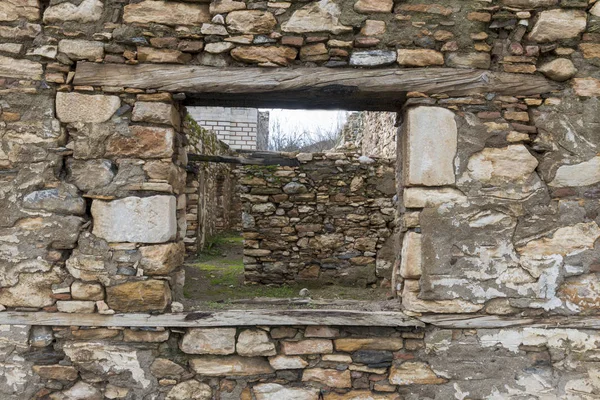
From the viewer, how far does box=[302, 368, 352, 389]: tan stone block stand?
242cm

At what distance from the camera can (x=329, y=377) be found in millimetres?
2428

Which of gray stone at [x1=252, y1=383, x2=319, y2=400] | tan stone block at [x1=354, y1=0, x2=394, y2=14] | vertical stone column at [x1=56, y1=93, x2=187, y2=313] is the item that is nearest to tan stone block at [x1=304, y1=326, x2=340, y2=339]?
gray stone at [x1=252, y1=383, x2=319, y2=400]

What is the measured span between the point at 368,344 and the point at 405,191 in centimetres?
100

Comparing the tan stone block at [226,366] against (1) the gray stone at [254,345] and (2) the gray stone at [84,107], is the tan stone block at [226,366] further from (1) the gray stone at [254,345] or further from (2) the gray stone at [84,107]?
(2) the gray stone at [84,107]

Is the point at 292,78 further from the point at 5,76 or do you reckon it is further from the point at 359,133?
the point at 359,133

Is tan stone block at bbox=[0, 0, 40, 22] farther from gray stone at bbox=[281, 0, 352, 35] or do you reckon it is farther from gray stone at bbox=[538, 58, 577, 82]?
gray stone at bbox=[538, 58, 577, 82]

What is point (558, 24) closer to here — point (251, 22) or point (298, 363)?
point (251, 22)

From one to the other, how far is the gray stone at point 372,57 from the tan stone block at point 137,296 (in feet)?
5.95

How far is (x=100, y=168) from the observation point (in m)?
2.33

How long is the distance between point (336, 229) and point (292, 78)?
3273 mm

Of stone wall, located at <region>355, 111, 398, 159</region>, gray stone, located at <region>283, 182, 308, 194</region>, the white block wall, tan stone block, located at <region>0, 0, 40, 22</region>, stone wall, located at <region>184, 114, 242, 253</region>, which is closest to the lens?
tan stone block, located at <region>0, 0, 40, 22</region>

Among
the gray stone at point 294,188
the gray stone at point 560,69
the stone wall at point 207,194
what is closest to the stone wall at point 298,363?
the gray stone at point 560,69

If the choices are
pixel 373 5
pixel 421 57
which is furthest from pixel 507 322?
pixel 373 5

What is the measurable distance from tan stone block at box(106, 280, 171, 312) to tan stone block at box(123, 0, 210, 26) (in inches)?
62.6
